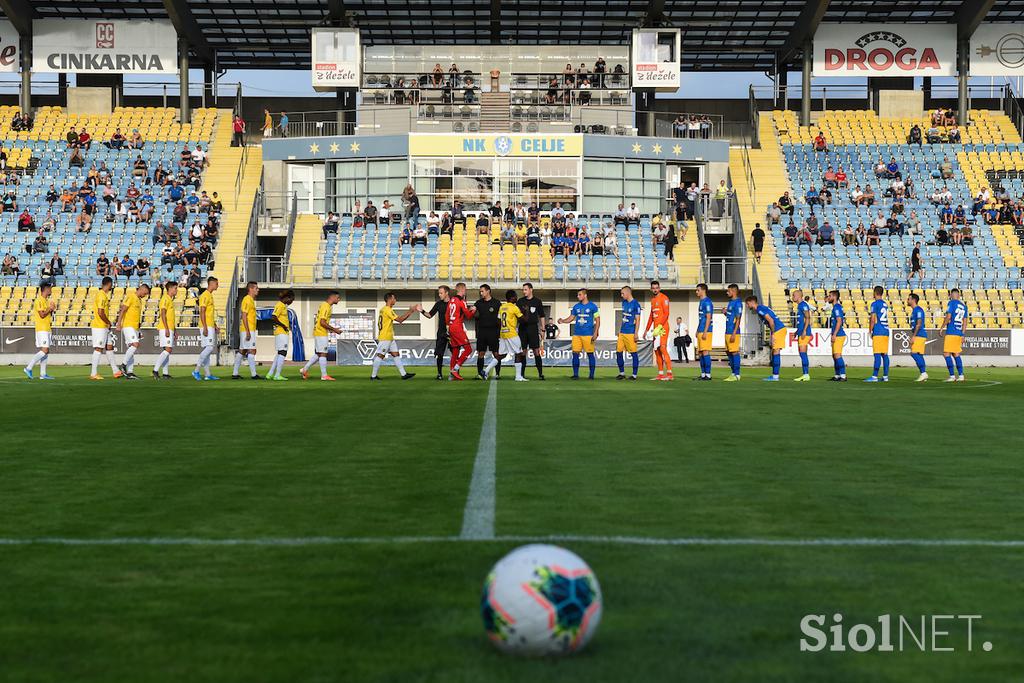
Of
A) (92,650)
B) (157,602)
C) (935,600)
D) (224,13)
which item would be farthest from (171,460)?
(224,13)

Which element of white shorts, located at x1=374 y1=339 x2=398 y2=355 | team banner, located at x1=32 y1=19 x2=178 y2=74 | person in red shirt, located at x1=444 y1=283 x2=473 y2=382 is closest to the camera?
white shorts, located at x1=374 y1=339 x2=398 y2=355

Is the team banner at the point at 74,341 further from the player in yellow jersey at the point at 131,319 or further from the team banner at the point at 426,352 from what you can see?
the player in yellow jersey at the point at 131,319

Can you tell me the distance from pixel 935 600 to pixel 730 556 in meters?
1.14

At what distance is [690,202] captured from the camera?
2201 inches

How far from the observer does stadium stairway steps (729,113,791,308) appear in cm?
5056

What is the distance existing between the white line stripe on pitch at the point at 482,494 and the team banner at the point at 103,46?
51402 mm

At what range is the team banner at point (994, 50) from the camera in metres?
61.2

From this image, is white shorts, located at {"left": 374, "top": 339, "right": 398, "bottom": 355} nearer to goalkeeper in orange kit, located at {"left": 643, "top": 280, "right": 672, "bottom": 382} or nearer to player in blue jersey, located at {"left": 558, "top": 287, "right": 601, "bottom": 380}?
player in blue jersey, located at {"left": 558, "top": 287, "right": 601, "bottom": 380}

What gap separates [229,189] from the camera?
186 ft

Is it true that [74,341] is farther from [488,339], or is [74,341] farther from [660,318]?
[660,318]

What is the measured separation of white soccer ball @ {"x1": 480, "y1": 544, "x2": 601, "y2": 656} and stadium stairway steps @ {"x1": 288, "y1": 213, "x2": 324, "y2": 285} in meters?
47.2

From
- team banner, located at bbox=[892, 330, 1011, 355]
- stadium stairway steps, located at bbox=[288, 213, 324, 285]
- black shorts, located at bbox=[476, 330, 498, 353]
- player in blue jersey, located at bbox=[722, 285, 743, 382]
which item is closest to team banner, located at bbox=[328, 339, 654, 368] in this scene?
stadium stairway steps, located at bbox=[288, 213, 324, 285]

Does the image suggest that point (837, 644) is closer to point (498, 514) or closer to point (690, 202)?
point (498, 514)

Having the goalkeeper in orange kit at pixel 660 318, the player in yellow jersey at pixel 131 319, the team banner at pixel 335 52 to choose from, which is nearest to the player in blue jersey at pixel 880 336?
the goalkeeper in orange kit at pixel 660 318
